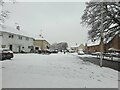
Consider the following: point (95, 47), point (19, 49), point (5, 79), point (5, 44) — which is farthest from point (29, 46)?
point (5, 79)

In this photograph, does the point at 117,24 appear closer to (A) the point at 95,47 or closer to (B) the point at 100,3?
(B) the point at 100,3

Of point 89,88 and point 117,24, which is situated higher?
point 117,24

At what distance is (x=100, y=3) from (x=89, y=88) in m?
22.5

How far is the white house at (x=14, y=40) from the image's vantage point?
2339 inches

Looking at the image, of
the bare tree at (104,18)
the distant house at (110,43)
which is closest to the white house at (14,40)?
the distant house at (110,43)

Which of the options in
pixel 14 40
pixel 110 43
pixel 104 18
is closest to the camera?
pixel 104 18

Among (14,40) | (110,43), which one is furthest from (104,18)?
(14,40)

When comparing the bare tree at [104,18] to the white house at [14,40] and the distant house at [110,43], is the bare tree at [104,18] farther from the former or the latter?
the white house at [14,40]

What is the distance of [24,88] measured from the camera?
9.40 meters

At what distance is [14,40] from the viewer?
64625 mm

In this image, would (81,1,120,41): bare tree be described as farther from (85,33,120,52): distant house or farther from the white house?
the white house

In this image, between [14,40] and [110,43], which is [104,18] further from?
[14,40]

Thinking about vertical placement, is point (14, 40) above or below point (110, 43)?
above

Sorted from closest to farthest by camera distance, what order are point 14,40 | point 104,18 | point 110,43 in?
point 104,18, point 110,43, point 14,40
